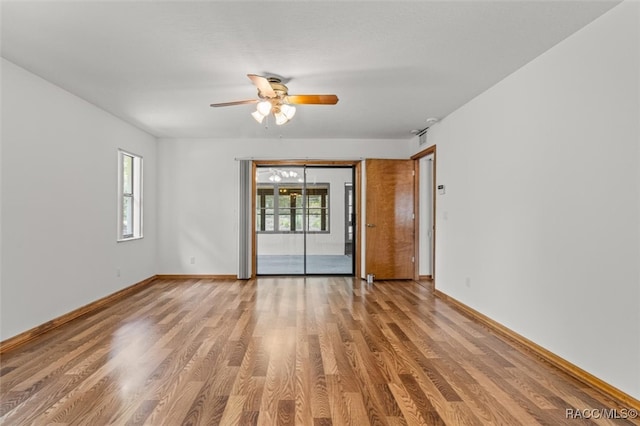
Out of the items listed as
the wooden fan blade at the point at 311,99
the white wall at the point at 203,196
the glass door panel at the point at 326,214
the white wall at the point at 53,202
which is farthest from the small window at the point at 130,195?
the wooden fan blade at the point at 311,99

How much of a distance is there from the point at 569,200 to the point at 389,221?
3618 millimetres

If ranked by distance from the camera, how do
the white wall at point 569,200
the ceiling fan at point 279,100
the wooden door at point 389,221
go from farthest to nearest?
the wooden door at point 389,221 < the ceiling fan at point 279,100 < the white wall at point 569,200

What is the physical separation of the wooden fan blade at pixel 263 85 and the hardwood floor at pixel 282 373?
Result: 226 centimetres

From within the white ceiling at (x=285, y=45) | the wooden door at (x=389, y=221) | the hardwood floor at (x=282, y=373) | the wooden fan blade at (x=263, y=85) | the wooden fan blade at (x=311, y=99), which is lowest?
the hardwood floor at (x=282, y=373)

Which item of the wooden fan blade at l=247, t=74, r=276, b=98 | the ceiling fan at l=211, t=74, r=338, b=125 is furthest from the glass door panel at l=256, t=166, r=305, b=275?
the wooden fan blade at l=247, t=74, r=276, b=98

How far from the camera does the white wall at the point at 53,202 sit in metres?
3.10

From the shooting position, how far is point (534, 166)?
3.03m

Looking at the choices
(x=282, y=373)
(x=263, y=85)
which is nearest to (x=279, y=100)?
(x=263, y=85)

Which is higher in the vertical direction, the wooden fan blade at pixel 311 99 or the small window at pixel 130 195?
the wooden fan blade at pixel 311 99

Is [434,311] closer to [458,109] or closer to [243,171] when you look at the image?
[458,109]

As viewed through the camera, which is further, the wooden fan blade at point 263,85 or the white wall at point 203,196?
the white wall at point 203,196

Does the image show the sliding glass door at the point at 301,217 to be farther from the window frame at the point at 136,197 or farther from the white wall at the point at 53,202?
the white wall at the point at 53,202

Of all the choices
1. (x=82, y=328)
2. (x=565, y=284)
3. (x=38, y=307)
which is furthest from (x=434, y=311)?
(x=38, y=307)

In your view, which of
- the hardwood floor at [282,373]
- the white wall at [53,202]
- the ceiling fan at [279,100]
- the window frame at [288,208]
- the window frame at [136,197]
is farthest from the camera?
the window frame at [288,208]
